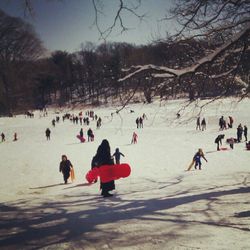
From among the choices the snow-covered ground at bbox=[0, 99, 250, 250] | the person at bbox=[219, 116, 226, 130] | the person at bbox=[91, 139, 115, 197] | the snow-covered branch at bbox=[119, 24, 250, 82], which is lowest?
the snow-covered ground at bbox=[0, 99, 250, 250]

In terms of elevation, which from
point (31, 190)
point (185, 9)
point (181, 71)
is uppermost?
point (185, 9)

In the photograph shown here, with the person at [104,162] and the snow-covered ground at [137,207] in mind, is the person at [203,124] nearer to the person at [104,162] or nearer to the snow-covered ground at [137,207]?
the snow-covered ground at [137,207]

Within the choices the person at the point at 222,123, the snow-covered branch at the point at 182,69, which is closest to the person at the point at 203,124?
the person at the point at 222,123

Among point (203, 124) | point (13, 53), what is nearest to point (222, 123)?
point (203, 124)

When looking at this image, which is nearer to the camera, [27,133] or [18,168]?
[18,168]

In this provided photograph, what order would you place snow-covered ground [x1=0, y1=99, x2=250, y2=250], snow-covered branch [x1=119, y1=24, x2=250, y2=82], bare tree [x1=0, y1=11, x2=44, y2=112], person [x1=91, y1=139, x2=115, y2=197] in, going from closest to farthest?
snow-covered ground [x1=0, y1=99, x2=250, y2=250]
snow-covered branch [x1=119, y1=24, x2=250, y2=82]
person [x1=91, y1=139, x2=115, y2=197]
bare tree [x1=0, y1=11, x2=44, y2=112]

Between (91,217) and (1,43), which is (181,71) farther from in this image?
(1,43)

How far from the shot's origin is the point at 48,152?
2564cm

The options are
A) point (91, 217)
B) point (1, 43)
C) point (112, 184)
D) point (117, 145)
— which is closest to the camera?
point (91, 217)

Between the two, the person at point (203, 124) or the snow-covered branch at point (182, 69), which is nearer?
the snow-covered branch at point (182, 69)

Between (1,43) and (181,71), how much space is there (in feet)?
96.9

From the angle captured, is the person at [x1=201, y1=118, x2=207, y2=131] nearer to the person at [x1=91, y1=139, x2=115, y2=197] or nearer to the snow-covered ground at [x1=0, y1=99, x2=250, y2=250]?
the snow-covered ground at [x1=0, y1=99, x2=250, y2=250]

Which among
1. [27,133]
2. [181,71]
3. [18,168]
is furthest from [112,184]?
[27,133]

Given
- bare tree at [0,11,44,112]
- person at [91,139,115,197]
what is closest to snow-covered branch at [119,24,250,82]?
person at [91,139,115,197]
